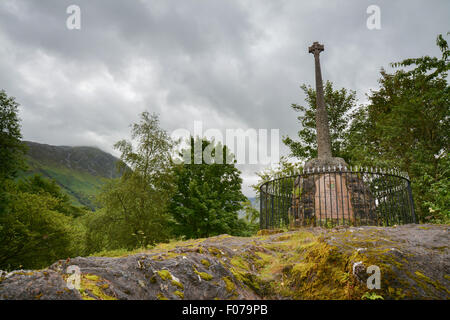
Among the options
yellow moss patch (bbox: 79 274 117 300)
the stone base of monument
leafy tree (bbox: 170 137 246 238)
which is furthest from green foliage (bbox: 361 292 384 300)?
leafy tree (bbox: 170 137 246 238)

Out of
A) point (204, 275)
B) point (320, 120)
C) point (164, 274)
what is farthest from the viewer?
point (320, 120)

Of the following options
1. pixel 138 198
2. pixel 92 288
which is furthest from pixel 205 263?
pixel 138 198

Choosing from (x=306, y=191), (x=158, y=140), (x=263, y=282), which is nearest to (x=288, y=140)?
(x=158, y=140)

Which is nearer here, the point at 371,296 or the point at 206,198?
the point at 371,296

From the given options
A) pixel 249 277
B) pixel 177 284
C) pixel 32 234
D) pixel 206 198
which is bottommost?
pixel 32 234

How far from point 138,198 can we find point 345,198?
12663 mm

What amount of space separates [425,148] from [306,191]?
Answer: 1121cm

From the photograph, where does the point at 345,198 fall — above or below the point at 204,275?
above

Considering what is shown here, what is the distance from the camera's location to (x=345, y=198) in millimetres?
9797

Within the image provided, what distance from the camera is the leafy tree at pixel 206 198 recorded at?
70.2ft

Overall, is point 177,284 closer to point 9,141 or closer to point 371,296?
point 371,296

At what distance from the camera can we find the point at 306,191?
1096cm

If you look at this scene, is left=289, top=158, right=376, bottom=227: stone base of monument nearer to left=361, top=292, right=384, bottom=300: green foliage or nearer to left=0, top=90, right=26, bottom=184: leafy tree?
left=361, top=292, right=384, bottom=300: green foliage

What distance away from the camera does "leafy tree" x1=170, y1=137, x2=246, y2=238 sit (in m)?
21.4
